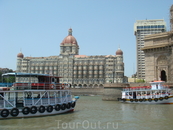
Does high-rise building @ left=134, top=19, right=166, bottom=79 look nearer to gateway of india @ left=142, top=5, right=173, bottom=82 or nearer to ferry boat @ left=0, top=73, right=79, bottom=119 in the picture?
gateway of india @ left=142, top=5, right=173, bottom=82

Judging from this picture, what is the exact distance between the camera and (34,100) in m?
29.2

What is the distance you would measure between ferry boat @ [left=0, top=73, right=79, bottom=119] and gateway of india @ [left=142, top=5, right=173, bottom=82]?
114 ft

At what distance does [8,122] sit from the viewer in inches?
995

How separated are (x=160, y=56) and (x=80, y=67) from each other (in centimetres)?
5943

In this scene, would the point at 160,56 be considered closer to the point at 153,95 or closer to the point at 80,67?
the point at 153,95

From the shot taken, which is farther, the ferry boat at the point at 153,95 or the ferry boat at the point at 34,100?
the ferry boat at the point at 153,95

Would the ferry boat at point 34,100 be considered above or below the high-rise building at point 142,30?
below

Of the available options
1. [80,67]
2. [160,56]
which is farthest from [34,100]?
[80,67]

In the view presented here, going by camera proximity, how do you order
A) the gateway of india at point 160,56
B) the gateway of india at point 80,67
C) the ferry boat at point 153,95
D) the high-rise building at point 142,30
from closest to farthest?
1. the ferry boat at point 153,95
2. the gateway of india at point 160,56
3. the gateway of india at point 80,67
4. the high-rise building at point 142,30

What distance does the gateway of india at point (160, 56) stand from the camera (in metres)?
59.9

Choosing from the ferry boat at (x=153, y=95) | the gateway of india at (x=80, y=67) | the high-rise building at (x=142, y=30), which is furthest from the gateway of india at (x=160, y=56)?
the high-rise building at (x=142, y=30)

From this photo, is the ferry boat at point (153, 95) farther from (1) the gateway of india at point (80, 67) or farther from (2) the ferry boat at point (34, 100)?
(1) the gateway of india at point (80, 67)

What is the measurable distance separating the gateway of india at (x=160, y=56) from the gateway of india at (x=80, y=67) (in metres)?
48.0

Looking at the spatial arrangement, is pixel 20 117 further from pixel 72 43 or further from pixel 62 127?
pixel 72 43
